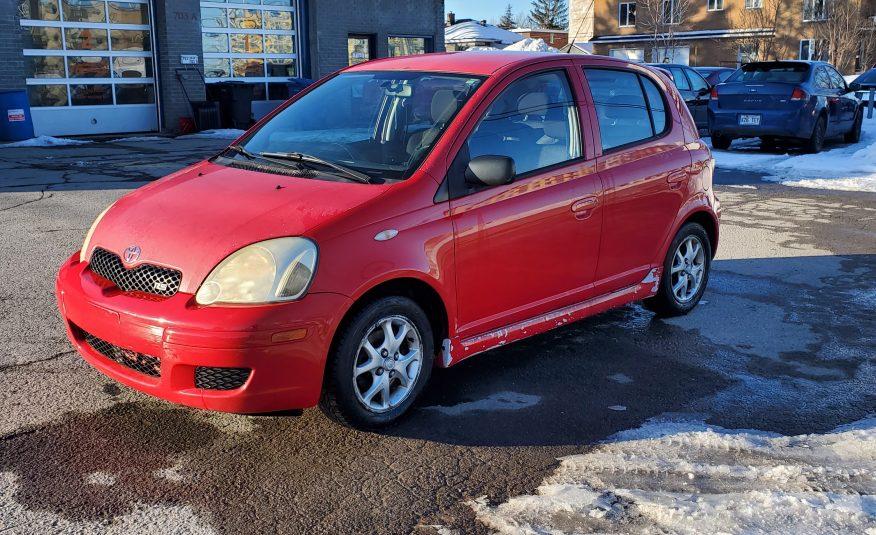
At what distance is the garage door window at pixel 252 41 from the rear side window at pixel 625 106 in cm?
1794

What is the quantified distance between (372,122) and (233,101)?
1717cm

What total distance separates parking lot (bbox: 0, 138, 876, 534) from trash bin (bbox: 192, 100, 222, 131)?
14051 millimetres

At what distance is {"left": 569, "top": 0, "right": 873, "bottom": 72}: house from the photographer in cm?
4912

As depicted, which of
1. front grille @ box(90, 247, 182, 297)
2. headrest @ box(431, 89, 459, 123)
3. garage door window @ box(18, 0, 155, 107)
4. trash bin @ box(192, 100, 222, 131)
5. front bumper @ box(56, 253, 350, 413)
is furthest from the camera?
trash bin @ box(192, 100, 222, 131)

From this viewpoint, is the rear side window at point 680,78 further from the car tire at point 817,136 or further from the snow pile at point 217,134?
the snow pile at point 217,134

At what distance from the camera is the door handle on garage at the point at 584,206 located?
196 inches

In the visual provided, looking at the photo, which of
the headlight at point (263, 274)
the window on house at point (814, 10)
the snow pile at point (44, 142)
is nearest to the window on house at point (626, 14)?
the window on house at point (814, 10)

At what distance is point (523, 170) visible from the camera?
4.79 meters

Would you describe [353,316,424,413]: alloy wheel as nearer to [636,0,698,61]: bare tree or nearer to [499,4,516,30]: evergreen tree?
[636,0,698,61]: bare tree

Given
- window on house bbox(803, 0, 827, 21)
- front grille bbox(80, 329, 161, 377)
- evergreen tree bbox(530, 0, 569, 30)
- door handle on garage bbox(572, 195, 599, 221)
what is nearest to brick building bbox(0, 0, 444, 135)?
front grille bbox(80, 329, 161, 377)

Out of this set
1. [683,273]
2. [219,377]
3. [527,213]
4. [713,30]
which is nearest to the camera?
[219,377]

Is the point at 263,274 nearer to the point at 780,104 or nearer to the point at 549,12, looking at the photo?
the point at 780,104

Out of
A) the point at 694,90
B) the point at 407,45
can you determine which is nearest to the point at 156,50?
the point at 407,45

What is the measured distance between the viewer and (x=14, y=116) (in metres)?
17.6
